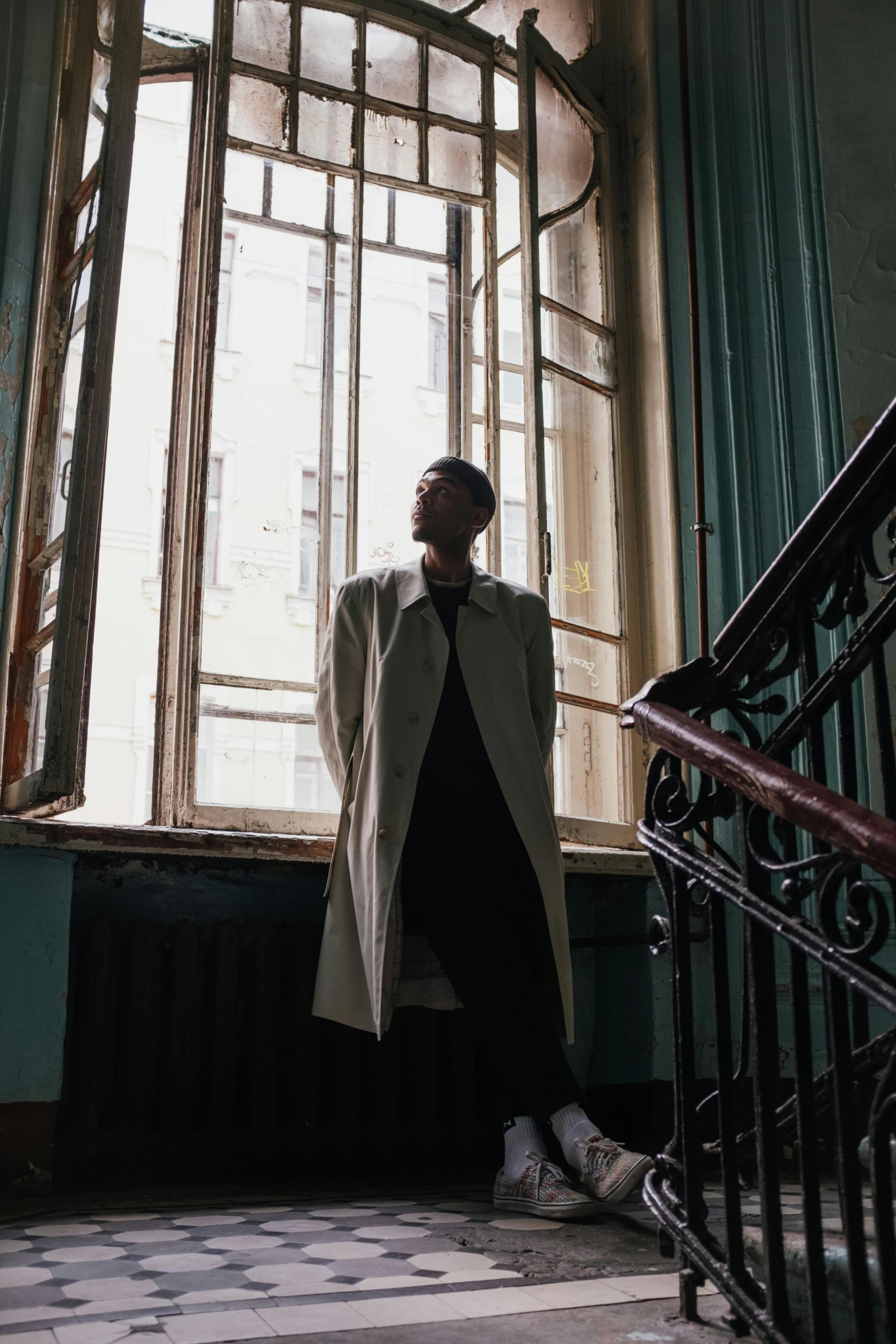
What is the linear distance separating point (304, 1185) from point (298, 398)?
16.7 ft

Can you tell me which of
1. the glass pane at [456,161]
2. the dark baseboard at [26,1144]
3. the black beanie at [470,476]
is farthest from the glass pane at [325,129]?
the dark baseboard at [26,1144]

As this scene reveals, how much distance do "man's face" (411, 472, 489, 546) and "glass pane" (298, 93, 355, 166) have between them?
133cm

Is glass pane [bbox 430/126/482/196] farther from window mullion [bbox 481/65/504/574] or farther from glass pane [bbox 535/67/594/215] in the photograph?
glass pane [bbox 535/67/594/215]

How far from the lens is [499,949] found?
8.13 feet

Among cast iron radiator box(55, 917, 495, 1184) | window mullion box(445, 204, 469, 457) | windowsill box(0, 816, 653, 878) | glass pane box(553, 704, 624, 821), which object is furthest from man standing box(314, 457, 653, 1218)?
window mullion box(445, 204, 469, 457)

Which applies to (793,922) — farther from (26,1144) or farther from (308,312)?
(308,312)

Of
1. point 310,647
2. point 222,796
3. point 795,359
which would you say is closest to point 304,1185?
point 222,796

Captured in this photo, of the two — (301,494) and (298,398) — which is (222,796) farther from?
(298,398)

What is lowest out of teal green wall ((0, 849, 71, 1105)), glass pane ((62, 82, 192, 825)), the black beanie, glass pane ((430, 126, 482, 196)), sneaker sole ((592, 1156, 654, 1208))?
sneaker sole ((592, 1156, 654, 1208))

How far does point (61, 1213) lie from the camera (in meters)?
2.21

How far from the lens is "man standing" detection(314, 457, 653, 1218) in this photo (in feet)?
7.81

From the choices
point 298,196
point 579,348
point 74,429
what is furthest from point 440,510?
point 298,196

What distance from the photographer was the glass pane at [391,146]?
3.67 metres

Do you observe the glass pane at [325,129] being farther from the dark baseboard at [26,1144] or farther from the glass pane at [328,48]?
the dark baseboard at [26,1144]
